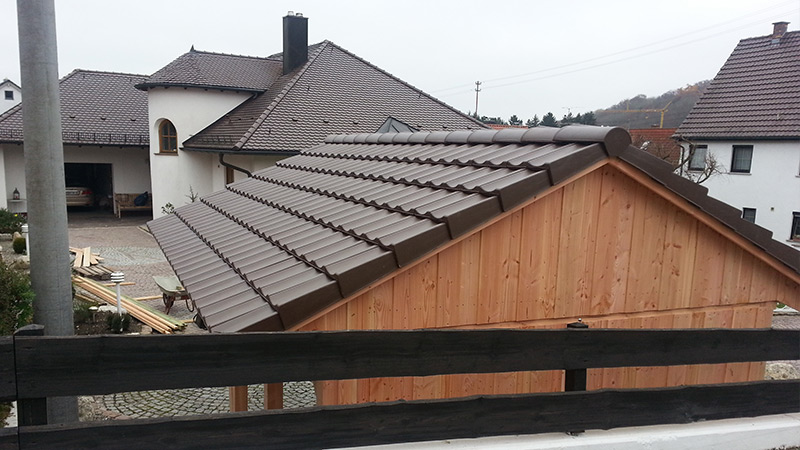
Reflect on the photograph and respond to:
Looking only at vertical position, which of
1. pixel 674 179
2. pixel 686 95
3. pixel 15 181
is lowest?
pixel 15 181

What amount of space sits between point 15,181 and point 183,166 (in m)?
8.67

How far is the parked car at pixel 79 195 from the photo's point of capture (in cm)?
3222

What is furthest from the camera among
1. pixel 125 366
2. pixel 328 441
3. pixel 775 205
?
pixel 775 205

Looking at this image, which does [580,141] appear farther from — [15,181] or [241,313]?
[15,181]

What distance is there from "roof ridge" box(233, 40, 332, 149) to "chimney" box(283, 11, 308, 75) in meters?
0.55

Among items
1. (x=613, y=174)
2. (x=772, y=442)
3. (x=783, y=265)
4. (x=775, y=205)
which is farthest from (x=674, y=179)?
(x=775, y=205)

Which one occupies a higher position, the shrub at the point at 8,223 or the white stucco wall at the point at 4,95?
the white stucco wall at the point at 4,95

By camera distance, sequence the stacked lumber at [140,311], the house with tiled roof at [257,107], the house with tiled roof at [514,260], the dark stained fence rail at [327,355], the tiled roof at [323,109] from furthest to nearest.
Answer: the house with tiled roof at [257,107] → the tiled roof at [323,109] → the stacked lumber at [140,311] → the house with tiled roof at [514,260] → the dark stained fence rail at [327,355]

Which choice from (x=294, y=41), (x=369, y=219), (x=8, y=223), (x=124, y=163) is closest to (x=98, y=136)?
(x=124, y=163)

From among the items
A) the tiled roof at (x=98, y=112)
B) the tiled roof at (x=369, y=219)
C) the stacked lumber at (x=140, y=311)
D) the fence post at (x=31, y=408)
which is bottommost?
the stacked lumber at (x=140, y=311)

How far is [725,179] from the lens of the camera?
87.4ft

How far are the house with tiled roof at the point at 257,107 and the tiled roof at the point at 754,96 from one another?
10895 millimetres

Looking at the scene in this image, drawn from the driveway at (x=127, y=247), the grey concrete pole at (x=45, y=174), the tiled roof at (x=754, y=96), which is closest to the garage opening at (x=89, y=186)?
the driveway at (x=127, y=247)

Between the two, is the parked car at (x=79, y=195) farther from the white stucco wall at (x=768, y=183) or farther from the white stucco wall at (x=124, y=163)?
the white stucco wall at (x=768, y=183)
